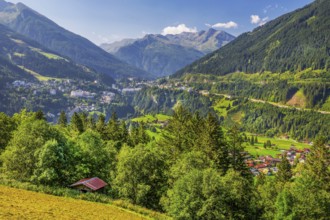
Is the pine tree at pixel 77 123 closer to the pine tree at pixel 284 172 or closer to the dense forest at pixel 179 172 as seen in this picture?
the dense forest at pixel 179 172

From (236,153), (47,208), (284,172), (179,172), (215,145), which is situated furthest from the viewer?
(284,172)

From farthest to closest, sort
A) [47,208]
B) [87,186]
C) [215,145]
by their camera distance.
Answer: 1. [215,145]
2. [87,186]
3. [47,208]

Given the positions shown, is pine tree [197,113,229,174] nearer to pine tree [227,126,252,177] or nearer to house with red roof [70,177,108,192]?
pine tree [227,126,252,177]

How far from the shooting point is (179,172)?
63.3 m

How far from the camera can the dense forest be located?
2115 inches

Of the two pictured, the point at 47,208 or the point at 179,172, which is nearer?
the point at 47,208

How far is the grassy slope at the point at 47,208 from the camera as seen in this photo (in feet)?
130

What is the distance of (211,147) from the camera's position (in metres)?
71.6

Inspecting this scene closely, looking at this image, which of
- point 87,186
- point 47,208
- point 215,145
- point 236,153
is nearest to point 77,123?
point 87,186

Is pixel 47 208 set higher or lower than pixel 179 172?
lower

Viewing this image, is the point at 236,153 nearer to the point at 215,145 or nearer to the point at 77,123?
the point at 215,145

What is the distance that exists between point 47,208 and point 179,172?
89.6 ft

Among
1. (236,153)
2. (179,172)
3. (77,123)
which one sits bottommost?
(77,123)

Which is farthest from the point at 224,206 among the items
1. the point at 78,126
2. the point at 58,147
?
the point at 78,126
